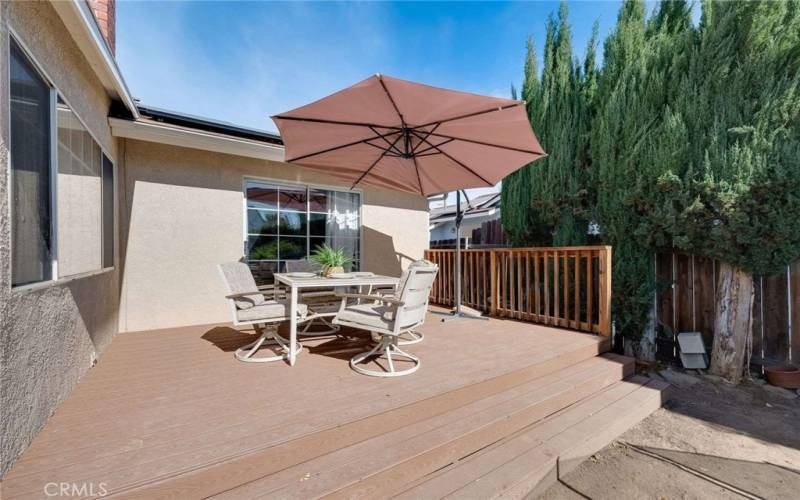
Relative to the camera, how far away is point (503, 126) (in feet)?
11.7

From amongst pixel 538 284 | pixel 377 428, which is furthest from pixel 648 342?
pixel 377 428

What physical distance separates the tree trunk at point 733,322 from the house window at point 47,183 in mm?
6887

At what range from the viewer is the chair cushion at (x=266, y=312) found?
3.21 metres

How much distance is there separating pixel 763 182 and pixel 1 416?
21.4 feet

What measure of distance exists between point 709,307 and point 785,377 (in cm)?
107

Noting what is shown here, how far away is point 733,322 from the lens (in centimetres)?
439

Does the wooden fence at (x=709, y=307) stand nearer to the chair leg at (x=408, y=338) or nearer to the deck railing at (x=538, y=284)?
the deck railing at (x=538, y=284)

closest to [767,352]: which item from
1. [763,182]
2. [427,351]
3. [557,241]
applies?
[763,182]

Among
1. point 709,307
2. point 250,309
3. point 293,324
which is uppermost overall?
point 250,309

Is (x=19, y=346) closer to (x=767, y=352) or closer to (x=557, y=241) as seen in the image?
(x=557, y=241)

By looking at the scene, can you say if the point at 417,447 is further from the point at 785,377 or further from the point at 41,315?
the point at 785,377

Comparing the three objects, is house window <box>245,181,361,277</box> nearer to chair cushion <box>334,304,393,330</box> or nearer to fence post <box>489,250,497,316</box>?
fence post <box>489,250,497,316</box>

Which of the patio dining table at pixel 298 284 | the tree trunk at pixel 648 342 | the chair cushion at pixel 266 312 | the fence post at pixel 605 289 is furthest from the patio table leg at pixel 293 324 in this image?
the tree trunk at pixel 648 342

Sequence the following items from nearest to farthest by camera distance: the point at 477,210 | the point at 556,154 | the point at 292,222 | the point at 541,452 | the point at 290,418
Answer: the point at 290,418
the point at 541,452
the point at 292,222
the point at 556,154
the point at 477,210
